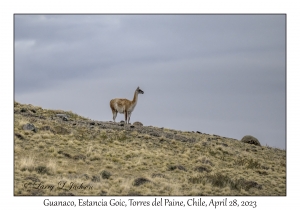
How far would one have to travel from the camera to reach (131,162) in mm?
26828

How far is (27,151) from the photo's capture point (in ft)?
86.5

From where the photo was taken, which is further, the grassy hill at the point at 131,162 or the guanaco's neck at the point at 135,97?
the guanaco's neck at the point at 135,97

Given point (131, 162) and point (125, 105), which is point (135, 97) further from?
point (131, 162)

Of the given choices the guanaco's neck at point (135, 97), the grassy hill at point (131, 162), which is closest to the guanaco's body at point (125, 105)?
the guanaco's neck at point (135, 97)

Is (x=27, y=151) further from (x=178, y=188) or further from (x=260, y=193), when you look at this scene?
(x=260, y=193)

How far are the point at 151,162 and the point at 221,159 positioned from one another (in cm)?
673

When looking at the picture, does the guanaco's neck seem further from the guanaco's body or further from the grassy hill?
the grassy hill

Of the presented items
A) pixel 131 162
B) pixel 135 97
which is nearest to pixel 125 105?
pixel 135 97

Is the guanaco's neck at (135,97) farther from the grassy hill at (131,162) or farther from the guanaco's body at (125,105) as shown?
the grassy hill at (131,162)

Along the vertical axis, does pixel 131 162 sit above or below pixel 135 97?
below

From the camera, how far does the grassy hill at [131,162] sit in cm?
2116

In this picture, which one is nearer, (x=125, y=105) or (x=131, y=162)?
Result: (x=131, y=162)

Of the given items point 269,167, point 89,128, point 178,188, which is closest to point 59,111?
point 89,128

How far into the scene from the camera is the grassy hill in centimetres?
2116
